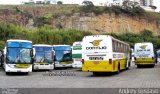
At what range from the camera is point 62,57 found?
4038cm

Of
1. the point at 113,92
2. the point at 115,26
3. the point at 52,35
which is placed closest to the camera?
the point at 113,92

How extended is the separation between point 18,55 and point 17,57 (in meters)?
0.18

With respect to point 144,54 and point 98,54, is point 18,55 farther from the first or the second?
point 144,54

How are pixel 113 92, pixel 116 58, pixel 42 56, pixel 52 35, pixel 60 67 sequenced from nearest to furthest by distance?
pixel 113 92 < pixel 116 58 < pixel 42 56 < pixel 60 67 < pixel 52 35

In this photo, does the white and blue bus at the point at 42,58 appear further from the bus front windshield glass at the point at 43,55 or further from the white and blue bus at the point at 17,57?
the white and blue bus at the point at 17,57

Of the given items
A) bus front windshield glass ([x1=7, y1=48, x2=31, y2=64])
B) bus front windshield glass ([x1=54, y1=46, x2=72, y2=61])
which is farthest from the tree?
bus front windshield glass ([x1=7, y1=48, x2=31, y2=64])

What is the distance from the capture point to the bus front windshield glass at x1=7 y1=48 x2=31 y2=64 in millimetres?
29286

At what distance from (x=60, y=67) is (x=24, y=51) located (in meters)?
10.9

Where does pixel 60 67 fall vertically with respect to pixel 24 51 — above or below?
below

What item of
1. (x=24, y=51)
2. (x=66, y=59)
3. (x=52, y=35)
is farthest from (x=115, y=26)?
(x=24, y=51)

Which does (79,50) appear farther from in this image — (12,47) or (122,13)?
(122,13)

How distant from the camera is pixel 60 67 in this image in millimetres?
40469

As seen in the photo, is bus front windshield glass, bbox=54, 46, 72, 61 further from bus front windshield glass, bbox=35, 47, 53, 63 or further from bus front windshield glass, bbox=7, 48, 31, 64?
bus front windshield glass, bbox=7, 48, 31, 64

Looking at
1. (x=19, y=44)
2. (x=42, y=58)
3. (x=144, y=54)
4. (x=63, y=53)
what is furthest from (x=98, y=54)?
(x=144, y=54)
